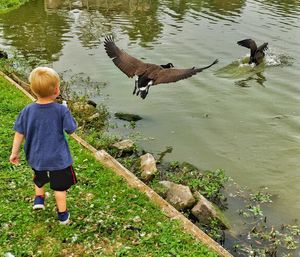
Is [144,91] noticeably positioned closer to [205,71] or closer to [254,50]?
[205,71]

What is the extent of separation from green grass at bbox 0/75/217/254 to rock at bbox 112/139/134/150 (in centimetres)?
199

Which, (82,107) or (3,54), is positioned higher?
(82,107)

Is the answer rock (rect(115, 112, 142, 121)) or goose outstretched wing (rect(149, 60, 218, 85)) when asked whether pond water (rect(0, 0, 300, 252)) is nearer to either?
rock (rect(115, 112, 142, 121))

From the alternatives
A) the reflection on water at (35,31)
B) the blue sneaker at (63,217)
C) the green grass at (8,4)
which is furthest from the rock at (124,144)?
the green grass at (8,4)

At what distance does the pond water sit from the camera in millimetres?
9633

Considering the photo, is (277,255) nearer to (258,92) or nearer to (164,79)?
(164,79)

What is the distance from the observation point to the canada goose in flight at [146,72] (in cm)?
997

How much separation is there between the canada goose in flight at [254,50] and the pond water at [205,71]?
1.20 feet

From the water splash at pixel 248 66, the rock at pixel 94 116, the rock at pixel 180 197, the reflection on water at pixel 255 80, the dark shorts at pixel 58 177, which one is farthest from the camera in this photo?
the water splash at pixel 248 66

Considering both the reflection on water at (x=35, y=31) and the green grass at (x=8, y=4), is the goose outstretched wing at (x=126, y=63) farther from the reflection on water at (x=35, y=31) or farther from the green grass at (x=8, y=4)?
the green grass at (x=8, y=4)

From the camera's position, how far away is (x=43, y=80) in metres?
4.76

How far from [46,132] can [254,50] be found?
11702 mm

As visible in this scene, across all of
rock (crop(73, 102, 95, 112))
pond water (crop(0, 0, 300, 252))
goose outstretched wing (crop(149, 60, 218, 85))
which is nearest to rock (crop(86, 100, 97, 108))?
rock (crop(73, 102, 95, 112))

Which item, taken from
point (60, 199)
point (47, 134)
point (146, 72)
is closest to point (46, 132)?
point (47, 134)
